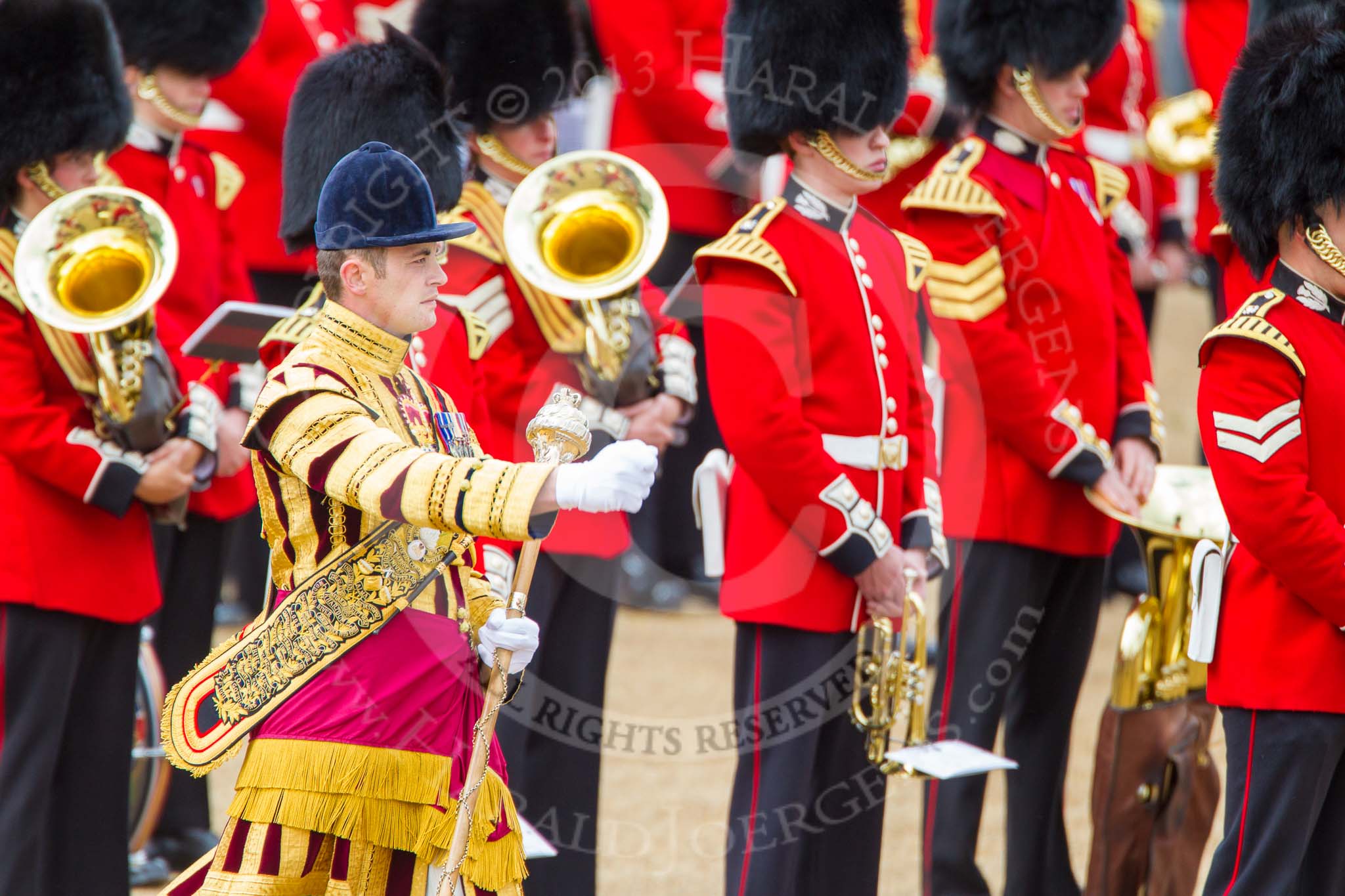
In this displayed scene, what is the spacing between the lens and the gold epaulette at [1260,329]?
10.2 ft

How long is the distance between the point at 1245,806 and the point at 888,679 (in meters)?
0.68

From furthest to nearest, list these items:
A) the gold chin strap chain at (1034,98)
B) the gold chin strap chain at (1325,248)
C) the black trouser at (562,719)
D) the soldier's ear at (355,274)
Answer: the gold chin strap chain at (1034,98) < the black trouser at (562,719) < the gold chin strap chain at (1325,248) < the soldier's ear at (355,274)

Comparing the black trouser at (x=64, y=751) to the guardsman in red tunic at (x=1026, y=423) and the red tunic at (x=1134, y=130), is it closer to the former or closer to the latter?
the guardsman in red tunic at (x=1026, y=423)

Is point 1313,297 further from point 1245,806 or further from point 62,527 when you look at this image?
point 62,527

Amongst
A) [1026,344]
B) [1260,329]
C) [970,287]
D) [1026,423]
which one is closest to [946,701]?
[1026,423]

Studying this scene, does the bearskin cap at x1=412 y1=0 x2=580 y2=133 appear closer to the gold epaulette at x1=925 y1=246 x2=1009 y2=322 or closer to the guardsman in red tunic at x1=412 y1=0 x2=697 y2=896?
the guardsman in red tunic at x1=412 y1=0 x2=697 y2=896

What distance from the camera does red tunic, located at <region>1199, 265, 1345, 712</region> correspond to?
307cm

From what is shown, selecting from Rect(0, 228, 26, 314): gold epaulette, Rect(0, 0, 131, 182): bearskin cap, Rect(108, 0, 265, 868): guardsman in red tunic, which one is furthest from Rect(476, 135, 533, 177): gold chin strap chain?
Rect(0, 228, 26, 314): gold epaulette

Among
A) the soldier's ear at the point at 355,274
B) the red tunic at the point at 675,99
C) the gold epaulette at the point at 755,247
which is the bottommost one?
the soldier's ear at the point at 355,274

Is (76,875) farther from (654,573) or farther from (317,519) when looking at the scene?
(654,573)

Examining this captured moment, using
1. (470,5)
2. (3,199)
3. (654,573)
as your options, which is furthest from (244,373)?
(654,573)

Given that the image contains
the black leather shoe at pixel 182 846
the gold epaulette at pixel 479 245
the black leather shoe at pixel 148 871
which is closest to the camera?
the gold epaulette at pixel 479 245

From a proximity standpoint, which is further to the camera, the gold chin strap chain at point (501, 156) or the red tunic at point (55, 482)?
the gold chin strap chain at point (501, 156)

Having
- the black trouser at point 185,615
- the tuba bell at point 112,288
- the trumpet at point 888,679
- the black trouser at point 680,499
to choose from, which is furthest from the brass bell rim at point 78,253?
the black trouser at point 680,499
